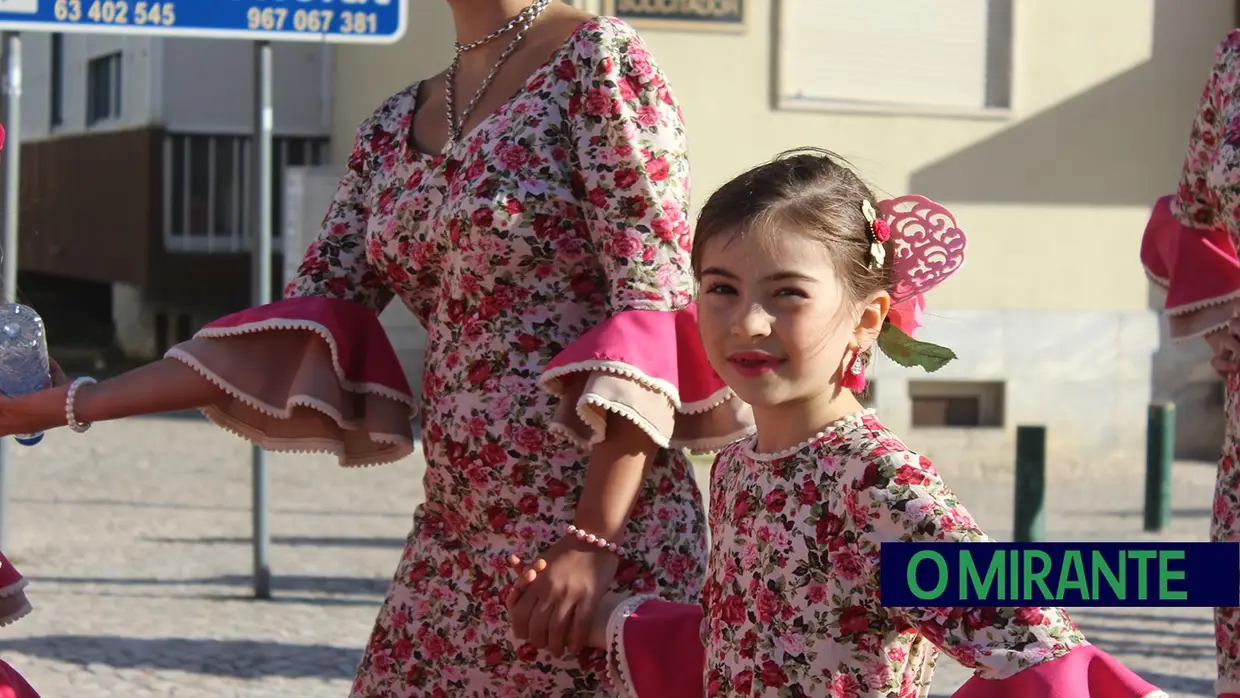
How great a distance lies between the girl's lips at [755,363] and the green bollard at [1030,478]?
21.5 feet

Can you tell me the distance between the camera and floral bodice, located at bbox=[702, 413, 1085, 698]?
219 centimetres

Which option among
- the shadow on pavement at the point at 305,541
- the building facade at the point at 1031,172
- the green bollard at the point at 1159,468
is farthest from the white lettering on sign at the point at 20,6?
the building facade at the point at 1031,172

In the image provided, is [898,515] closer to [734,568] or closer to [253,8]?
[734,568]

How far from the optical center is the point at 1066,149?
544 inches

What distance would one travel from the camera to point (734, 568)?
2480 millimetres

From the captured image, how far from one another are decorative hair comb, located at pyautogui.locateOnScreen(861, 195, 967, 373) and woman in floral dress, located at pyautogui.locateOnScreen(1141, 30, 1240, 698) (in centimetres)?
140

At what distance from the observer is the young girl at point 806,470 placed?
228 centimetres

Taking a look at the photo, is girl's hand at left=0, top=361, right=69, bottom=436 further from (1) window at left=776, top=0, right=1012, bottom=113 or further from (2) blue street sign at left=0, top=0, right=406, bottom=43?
(1) window at left=776, top=0, right=1012, bottom=113

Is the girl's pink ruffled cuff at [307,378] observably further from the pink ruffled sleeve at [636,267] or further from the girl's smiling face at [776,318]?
the girl's smiling face at [776,318]

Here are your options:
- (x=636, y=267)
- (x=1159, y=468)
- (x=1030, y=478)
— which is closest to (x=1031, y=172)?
(x=1159, y=468)

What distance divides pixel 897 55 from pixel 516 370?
36.9 ft

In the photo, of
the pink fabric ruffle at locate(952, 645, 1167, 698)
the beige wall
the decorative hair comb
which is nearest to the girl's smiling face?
the decorative hair comb

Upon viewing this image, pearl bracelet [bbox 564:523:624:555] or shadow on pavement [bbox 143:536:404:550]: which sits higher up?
pearl bracelet [bbox 564:523:624:555]

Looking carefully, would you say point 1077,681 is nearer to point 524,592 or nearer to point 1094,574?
point 1094,574
